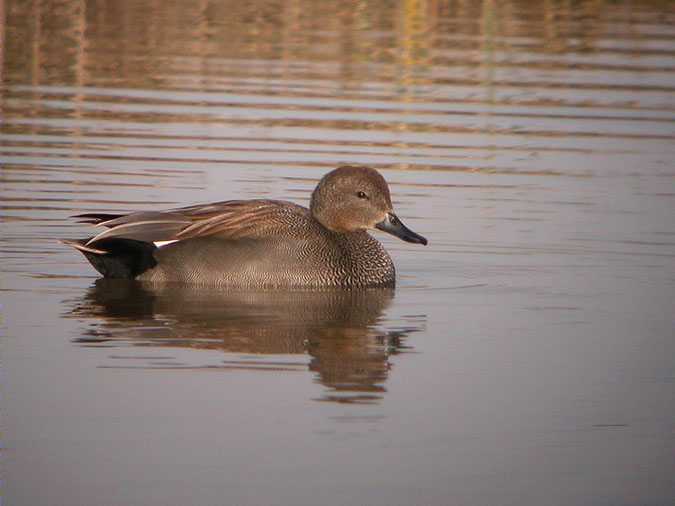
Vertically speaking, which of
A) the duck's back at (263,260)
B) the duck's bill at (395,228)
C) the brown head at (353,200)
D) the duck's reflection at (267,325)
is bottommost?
the duck's reflection at (267,325)

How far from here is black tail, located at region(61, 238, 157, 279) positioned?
10.6 metres

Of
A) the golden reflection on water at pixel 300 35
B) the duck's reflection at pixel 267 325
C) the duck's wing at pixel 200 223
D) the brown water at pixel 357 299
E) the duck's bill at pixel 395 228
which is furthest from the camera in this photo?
the golden reflection on water at pixel 300 35

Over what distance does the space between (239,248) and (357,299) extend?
2.63ft

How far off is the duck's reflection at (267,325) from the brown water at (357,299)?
1.1 inches

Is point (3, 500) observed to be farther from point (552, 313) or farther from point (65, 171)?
point (65, 171)

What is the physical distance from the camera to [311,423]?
24.1ft

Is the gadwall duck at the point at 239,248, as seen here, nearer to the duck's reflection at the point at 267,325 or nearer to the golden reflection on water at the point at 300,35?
the duck's reflection at the point at 267,325

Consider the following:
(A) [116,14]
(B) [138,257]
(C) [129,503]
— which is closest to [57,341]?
(B) [138,257]

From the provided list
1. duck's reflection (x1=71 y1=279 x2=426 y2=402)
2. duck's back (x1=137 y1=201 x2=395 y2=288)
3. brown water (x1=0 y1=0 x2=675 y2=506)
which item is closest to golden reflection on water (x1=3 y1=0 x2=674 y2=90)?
brown water (x1=0 y1=0 x2=675 y2=506)

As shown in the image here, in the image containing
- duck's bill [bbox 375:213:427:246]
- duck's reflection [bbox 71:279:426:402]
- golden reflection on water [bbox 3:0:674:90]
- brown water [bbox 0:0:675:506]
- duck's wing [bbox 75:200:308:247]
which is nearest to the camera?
brown water [bbox 0:0:675:506]

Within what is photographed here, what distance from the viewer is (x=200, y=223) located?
10.6m

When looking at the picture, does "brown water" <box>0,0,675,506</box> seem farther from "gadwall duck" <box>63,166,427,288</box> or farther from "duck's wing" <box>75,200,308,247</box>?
"duck's wing" <box>75,200,308,247</box>

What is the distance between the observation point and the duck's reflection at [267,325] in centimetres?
839

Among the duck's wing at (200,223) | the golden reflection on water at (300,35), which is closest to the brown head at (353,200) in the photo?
the duck's wing at (200,223)
